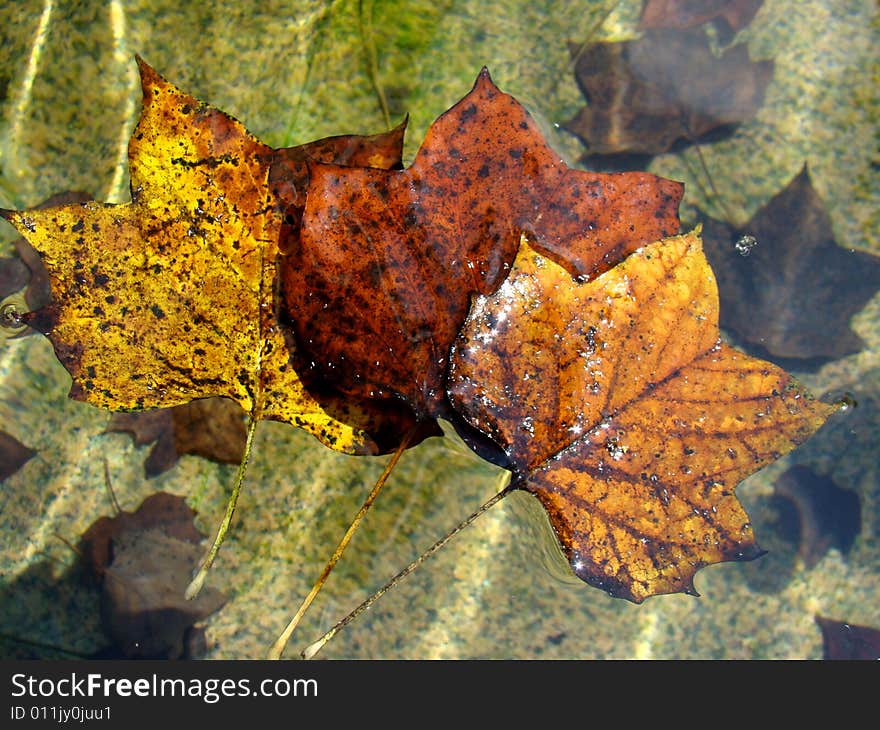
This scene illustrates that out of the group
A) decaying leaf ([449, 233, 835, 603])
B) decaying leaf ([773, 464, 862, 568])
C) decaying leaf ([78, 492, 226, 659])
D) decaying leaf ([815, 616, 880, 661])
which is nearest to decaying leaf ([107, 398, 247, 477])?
decaying leaf ([78, 492, 226, 659])

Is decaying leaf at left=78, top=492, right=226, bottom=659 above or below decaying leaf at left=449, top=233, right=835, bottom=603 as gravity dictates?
below

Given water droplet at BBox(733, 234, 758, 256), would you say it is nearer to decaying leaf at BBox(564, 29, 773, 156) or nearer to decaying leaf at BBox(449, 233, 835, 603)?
decaying leaf at BBox(564, 29, 773, 156)

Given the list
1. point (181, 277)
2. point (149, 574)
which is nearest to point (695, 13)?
point (181, 277)

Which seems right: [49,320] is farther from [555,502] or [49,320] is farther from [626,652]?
[626,652]

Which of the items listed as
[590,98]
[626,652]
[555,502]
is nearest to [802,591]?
[626,652]

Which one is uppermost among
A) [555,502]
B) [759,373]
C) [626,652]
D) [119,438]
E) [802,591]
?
[759,373]

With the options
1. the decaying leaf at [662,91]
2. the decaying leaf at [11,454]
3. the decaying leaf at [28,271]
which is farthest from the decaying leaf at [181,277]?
the decaying leaf at [662,91]

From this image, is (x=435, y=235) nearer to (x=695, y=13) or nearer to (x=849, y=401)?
(x=695, y=13)
